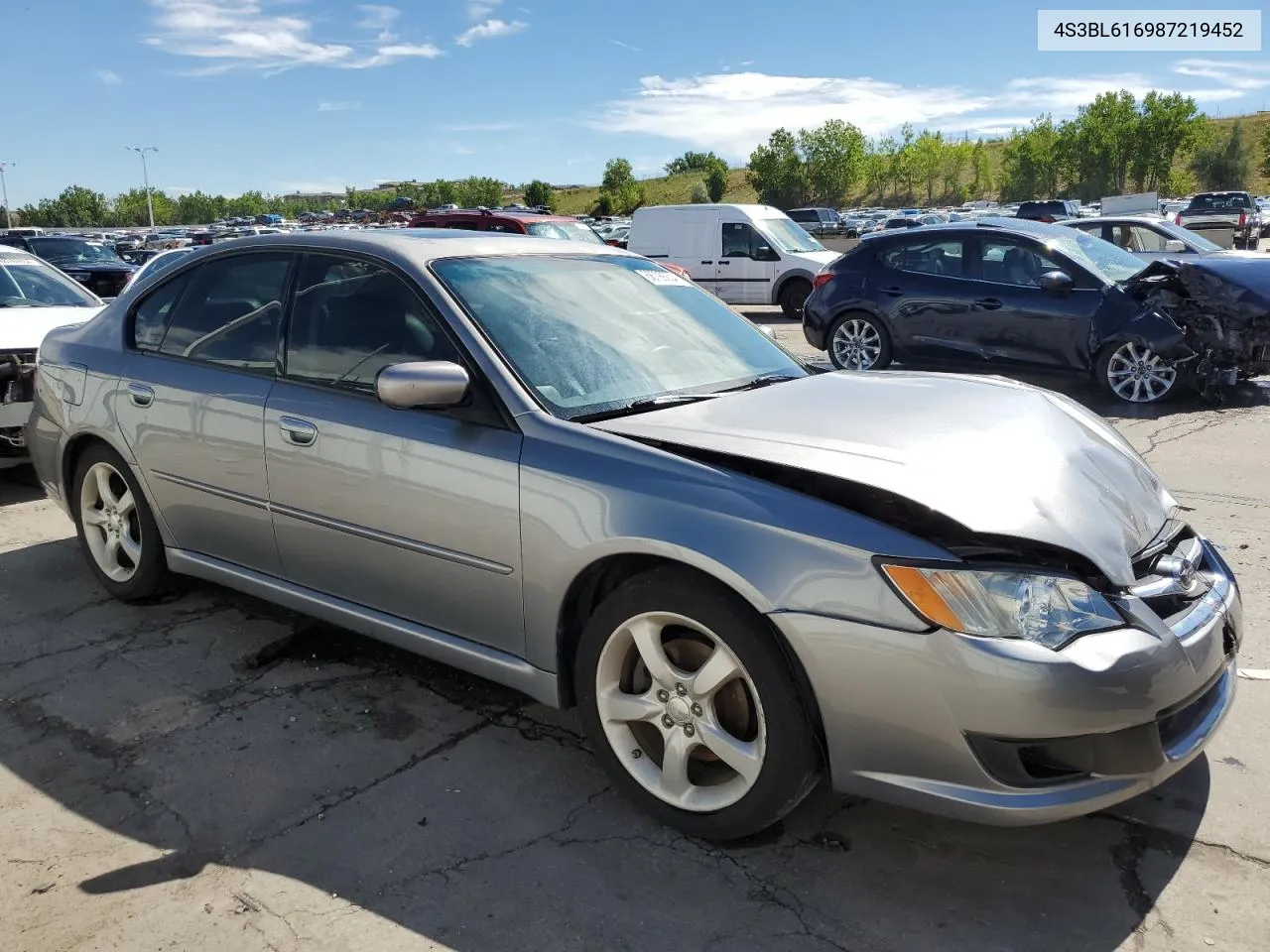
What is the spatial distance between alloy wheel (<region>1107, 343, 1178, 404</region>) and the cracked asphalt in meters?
5.52

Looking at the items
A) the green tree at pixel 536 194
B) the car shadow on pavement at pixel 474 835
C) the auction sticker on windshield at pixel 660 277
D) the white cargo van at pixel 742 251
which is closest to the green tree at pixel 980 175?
the green tree at pixel 536 194

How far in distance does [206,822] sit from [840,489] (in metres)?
2.02

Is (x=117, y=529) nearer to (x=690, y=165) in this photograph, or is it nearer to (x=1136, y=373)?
(x=1136, y=373)

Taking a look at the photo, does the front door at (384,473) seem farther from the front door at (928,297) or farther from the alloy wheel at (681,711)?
the front door at (928,297)

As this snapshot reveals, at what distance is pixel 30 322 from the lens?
712 cm

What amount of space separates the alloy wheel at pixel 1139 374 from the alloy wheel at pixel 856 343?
2.23 metres

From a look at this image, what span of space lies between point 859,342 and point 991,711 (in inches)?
334

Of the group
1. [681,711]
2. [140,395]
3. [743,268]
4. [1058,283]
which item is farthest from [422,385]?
[743,268]

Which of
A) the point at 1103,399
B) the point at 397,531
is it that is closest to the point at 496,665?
the point at 397,531

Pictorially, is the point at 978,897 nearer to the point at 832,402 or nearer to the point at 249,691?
the point at 832,402

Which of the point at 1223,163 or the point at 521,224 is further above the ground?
the point at 1223,163

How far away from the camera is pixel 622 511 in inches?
107

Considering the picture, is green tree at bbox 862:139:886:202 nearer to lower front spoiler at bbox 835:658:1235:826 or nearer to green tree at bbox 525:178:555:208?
green tree at bbox 525:178:555:208

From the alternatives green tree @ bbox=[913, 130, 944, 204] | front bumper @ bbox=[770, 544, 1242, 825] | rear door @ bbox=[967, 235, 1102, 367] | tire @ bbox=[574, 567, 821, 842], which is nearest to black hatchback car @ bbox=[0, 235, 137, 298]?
rear door @ bbox=[967, 235, 1102, 367]
